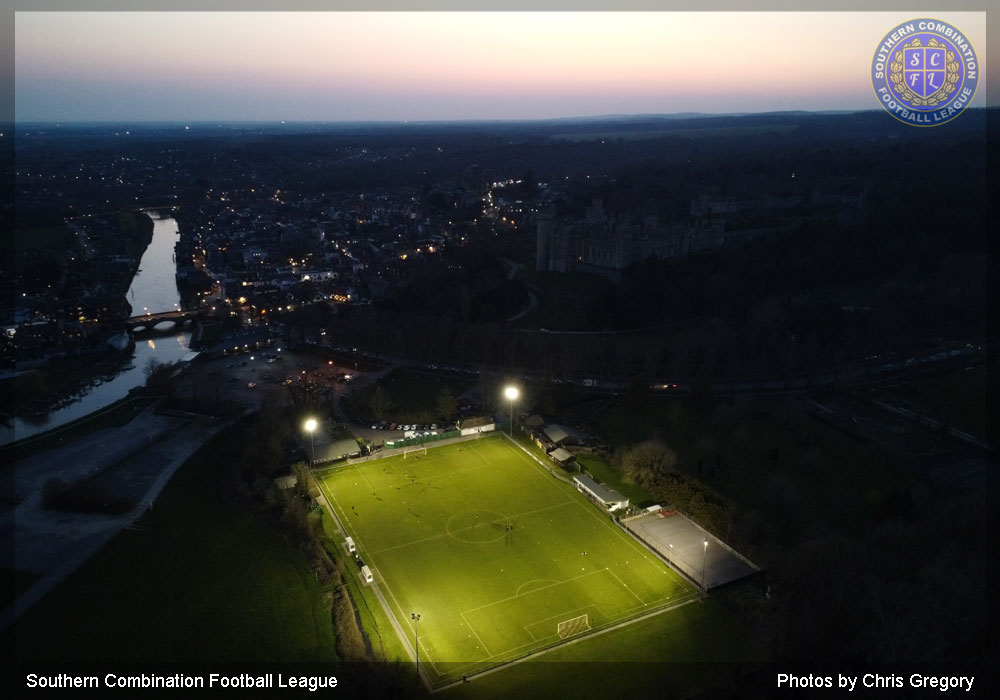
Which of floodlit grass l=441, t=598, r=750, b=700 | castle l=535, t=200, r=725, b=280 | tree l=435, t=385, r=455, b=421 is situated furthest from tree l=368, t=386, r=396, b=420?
castle l=535, t=200, r=725, b=280

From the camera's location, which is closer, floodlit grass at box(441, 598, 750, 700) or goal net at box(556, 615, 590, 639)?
floodlit grass at box(441, 598, 750, 700)

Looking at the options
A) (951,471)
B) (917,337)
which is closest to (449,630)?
(951,471)

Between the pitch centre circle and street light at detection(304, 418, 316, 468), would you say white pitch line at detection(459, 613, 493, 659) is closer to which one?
the pitch centre circle

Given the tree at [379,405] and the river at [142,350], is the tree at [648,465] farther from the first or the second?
the river at [142,350]

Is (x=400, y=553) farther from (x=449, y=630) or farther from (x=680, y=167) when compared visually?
(x=680, y=167)

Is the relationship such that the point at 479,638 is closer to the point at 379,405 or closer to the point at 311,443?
the point at 311,443
